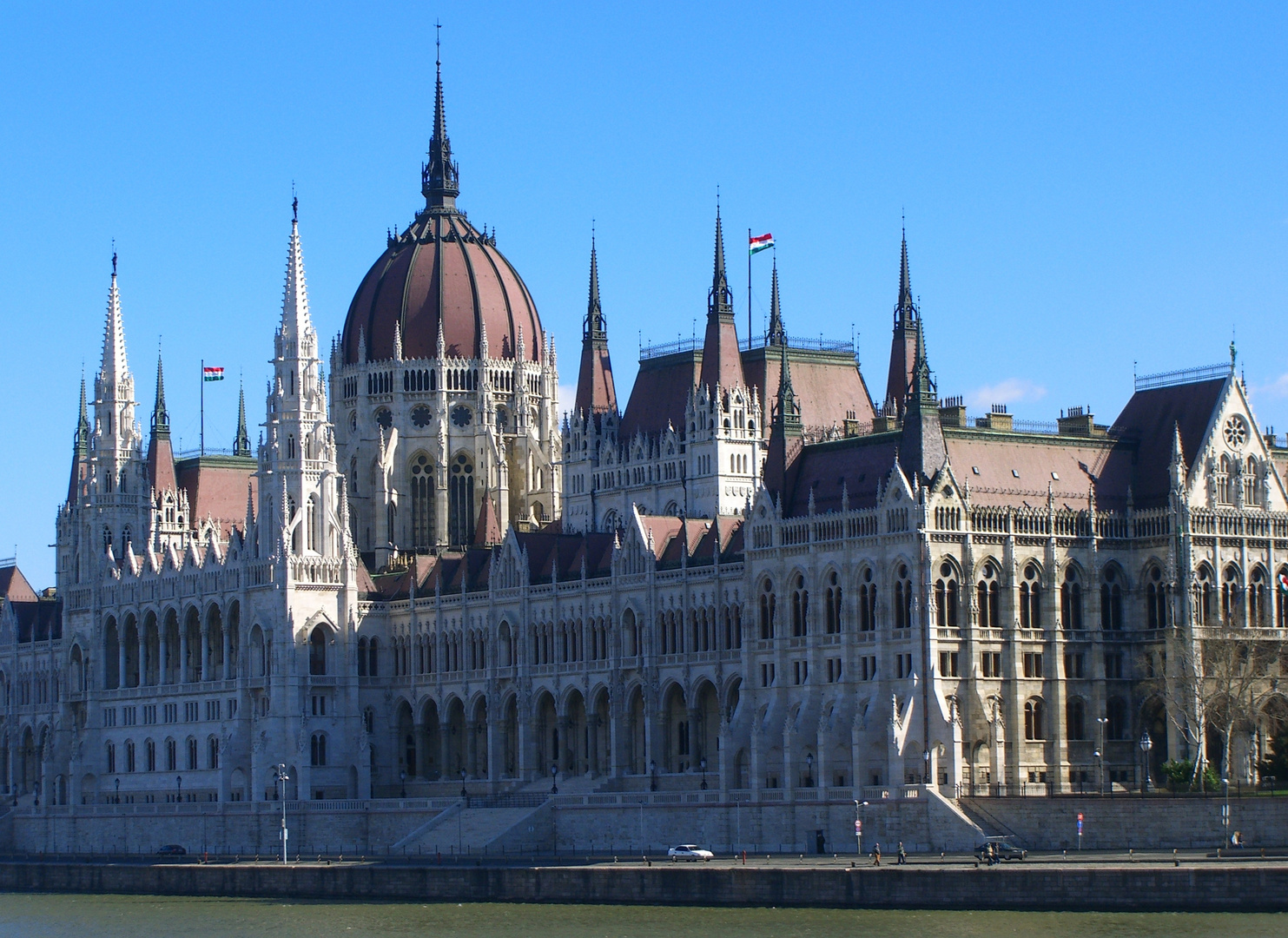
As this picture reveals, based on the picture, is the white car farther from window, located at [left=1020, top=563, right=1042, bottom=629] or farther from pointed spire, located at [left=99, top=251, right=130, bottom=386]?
pointed spire, located at [left=99, top=251, right=130, bottom=386]

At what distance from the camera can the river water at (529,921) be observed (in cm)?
9425

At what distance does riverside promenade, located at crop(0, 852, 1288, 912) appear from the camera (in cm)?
9550

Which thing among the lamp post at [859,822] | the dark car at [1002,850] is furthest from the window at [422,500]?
the dark car at [1002,850]

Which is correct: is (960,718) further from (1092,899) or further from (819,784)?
(1092,899)

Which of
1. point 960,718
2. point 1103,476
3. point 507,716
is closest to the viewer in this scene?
point 960,718

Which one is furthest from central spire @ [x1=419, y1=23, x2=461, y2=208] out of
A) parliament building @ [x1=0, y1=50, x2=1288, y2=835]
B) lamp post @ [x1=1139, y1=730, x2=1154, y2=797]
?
lamp post @ [x1=1139, y1=730, x2=1154, y2=797]

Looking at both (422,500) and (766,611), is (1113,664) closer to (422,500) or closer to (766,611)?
(766,611)

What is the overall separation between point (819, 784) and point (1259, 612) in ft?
73.1

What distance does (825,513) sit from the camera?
5054 inches

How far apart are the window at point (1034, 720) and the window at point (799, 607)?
10.8 metres

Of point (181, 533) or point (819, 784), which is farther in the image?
point (181, 533)

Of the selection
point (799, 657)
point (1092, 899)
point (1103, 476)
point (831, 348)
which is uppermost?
point (831, 348)

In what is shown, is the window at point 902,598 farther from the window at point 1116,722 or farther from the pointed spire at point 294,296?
the pointed spire at point 294,296

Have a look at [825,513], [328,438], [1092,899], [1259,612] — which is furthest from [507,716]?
[1092,899]
